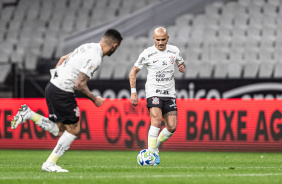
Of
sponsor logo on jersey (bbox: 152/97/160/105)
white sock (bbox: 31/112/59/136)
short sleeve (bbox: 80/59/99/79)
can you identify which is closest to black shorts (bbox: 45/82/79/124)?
white sock (bbox: 31/112/59/136)

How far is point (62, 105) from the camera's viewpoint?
7.34 metres

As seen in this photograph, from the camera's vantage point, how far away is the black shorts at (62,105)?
734 centimetres

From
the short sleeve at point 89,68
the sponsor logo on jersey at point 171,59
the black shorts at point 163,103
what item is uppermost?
the sponsor logo on jersey at point 171,59

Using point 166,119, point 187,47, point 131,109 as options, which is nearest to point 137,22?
point 187,47

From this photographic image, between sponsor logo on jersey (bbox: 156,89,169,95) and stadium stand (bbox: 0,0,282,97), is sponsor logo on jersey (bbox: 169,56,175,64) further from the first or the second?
stadium stand (bbox: 0,0,282,97)

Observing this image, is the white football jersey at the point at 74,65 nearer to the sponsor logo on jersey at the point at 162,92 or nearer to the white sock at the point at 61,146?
the white sock at the point at 61,146

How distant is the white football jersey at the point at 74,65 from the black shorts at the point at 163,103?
6.73ft

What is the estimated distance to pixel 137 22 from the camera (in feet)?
61.8

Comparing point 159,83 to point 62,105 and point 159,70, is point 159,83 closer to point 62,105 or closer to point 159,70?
point 159,70

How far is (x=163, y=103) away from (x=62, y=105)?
2.41 metres

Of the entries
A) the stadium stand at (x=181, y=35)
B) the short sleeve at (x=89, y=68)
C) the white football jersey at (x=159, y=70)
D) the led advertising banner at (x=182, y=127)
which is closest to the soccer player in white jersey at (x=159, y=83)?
the white football jersey at (x=159, y=70)

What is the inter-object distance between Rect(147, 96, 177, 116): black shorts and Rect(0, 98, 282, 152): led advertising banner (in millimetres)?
4529

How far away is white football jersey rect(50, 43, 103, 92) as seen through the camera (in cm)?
725

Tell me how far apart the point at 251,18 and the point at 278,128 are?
5.91m
